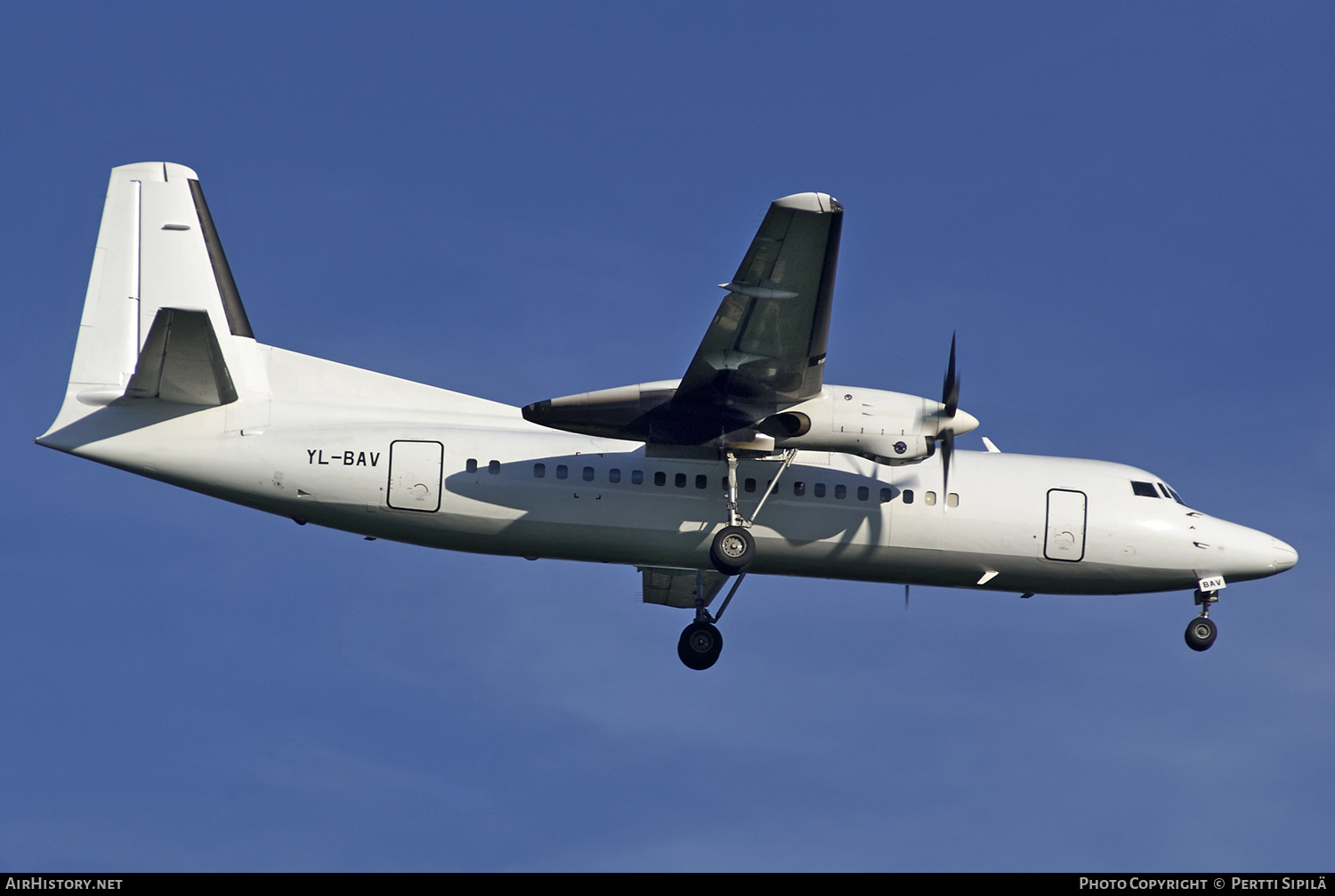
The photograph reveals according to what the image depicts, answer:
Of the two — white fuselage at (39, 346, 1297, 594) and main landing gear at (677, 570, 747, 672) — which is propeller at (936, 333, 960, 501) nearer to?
white fuselage at (39, 346, 1297, 594)

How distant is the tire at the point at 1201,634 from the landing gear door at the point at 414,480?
1164 cm

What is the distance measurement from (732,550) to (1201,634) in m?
7.60

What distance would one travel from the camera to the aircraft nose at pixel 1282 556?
22.1 metres

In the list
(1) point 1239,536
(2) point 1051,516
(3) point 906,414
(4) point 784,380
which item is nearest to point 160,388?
(4) point 784,380

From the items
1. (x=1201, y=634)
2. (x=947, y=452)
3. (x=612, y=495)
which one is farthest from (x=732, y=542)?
(x=1201, y=634)

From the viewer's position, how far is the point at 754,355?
18.5 metres

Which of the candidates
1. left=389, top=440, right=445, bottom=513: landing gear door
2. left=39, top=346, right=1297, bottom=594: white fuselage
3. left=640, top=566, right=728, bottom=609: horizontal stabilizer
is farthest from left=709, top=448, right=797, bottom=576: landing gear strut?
left=389, top=440, right=445, bottom=513: landing gear door

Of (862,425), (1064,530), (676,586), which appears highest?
(862,425)

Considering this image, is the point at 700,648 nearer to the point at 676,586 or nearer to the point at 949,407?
the point at 676,586

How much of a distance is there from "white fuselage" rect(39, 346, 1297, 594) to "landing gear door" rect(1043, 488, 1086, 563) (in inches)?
0.8

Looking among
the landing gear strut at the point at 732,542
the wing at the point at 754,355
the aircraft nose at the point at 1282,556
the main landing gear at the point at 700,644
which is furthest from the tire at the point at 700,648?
the aircraft nose at the point at 1282,556

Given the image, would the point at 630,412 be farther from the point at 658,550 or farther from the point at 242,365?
the point at 242,365

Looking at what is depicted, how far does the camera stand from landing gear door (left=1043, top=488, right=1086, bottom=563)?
70.3 feet
